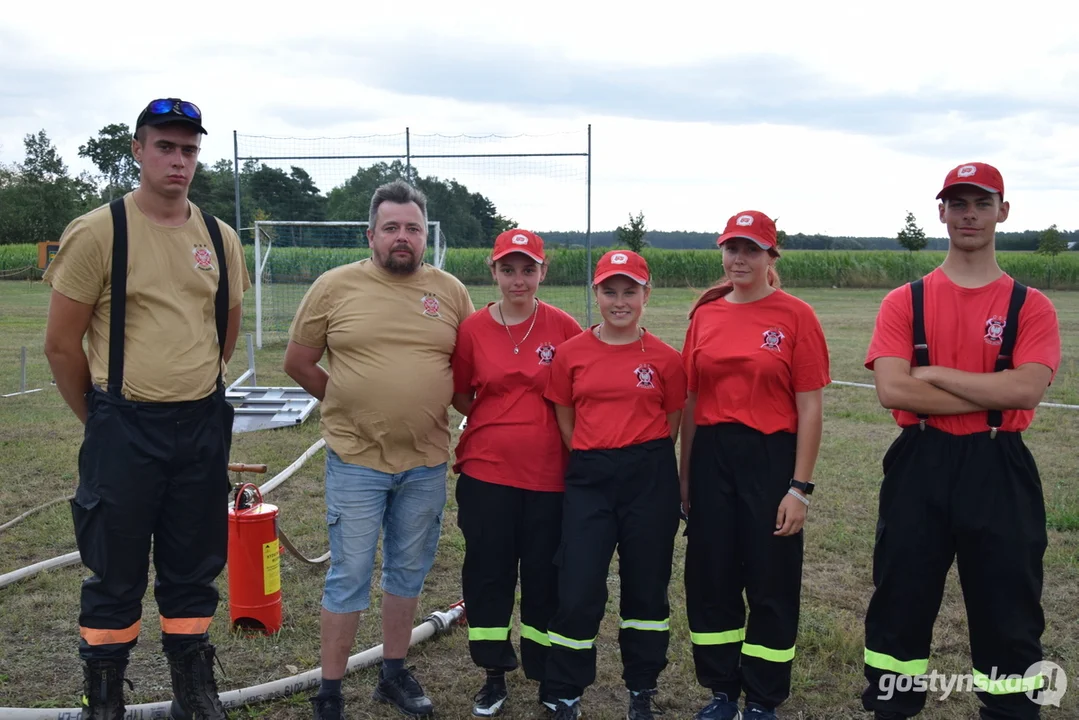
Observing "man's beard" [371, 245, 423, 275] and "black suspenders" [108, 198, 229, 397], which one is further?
"man's beard" [371, 245, 423, 275]

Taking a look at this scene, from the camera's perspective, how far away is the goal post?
16.6 meters

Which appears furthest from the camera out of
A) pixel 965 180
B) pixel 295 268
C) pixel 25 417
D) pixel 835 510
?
pixel 295 268

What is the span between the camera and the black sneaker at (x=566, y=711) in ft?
12.3

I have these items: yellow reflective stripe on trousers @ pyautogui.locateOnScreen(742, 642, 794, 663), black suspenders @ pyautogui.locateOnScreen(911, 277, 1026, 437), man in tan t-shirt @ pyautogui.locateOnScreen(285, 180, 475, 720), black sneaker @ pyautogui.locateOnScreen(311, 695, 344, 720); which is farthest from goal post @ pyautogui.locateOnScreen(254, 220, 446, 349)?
black suspenders @ pyautogui.locateOnScreen(911, 277, 1026, 437)

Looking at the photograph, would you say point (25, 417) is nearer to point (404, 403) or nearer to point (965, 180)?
point (404, 403)

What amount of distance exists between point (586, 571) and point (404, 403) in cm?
101

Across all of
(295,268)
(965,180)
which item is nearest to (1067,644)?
(965,180)

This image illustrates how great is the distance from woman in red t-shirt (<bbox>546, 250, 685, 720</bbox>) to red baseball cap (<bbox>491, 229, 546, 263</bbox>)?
0.94 feet

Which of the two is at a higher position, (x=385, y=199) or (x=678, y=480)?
(x=385, y=199)

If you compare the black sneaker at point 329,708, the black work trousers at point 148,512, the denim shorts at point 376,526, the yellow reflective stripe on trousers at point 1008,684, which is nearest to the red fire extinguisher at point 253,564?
the black work trousers at point 148,512

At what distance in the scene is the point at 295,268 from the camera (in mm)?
17750

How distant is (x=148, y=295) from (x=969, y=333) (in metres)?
3.11

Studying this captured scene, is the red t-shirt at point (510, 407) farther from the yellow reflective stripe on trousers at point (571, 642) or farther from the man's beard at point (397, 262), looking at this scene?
the yellow reflective stripe on trousers at point (571, 642)

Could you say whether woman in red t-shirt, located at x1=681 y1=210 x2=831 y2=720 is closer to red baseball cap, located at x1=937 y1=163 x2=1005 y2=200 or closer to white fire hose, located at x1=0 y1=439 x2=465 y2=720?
red baseball cap, located at x1=937 y1=163 x2=1005 y2=200
